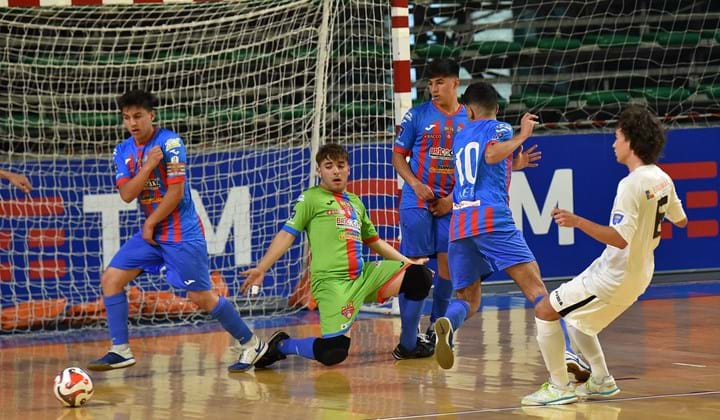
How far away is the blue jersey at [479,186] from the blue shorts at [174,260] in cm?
178

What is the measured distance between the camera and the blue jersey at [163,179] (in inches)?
320

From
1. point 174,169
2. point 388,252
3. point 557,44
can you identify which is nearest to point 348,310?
point 388,252

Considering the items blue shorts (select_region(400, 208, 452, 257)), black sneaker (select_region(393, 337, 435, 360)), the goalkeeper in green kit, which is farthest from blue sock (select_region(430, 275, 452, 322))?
the goalkeeper in green kit

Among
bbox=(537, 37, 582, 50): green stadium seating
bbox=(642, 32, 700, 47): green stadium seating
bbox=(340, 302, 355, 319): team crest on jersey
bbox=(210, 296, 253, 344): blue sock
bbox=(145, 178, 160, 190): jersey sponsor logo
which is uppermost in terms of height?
bbox=(642, 32, 700, 47): green stadium seating

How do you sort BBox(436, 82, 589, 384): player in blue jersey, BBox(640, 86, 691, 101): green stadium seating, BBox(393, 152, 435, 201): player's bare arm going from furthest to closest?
1. BBox(640, 86, 691, 101): green stadium seating
2. BBox(393, 152, 435, 201): player's bare arm
3. BBox(436, 82, 589, 384): player in blue jersey

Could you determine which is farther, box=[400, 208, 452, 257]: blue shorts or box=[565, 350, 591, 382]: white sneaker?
box=[400, 208, 452, 257]: blue shorts

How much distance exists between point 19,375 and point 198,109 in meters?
5.69

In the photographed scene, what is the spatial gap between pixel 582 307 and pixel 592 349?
0.33 m

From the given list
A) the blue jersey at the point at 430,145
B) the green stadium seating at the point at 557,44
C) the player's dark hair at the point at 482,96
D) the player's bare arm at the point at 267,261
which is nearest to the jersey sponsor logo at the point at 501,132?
the player's dark hair at the point at 482,96

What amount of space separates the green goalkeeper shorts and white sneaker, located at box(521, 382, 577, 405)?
1768 mm

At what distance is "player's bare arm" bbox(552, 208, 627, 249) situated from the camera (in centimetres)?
591

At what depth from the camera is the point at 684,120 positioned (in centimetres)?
1503

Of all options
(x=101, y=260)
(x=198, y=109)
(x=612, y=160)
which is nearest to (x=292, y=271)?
(x=101, y=260)

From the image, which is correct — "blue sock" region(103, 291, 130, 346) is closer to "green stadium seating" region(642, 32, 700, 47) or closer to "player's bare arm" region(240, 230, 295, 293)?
"player's bare arm" region(240, 230, 295, 293)
